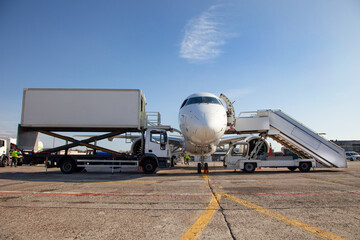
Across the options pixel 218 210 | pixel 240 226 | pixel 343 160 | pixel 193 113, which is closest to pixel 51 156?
pixel 193 113

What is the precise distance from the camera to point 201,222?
11.7ft

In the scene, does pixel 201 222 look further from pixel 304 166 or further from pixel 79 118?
pixel 304 166

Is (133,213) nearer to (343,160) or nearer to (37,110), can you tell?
(37,110)

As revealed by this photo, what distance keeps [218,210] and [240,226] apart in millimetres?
969

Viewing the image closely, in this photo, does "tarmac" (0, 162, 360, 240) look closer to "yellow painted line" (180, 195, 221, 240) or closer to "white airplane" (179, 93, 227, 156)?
"yellow painted line" (180, 195, 221, 240)

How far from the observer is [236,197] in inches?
221

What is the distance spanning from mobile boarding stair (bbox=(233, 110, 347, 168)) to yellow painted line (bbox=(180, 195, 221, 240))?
1225 centimetres

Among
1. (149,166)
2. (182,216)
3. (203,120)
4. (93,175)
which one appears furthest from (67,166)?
(182,216)

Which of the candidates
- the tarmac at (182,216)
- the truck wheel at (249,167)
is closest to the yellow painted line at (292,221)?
the tarmac at (182,216)

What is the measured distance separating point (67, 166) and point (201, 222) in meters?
12.7

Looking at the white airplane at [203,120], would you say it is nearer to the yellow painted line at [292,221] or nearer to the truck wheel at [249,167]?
the truck wheel at [249,167]

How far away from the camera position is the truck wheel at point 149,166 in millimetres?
13258

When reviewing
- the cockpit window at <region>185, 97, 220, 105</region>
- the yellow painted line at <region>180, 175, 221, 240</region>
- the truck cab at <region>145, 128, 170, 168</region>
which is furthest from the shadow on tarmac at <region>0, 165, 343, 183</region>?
the yellow painted line at <region>180, 175, 221, 240</region>

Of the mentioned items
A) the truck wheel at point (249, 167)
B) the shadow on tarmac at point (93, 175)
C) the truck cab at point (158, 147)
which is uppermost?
the truck cab at point (158, 147)
